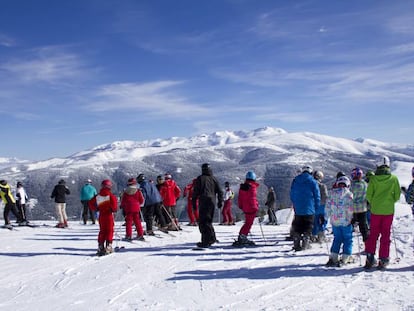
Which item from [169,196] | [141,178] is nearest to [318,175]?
[141,178]

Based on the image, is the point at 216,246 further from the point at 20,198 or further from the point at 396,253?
the point at 20,198

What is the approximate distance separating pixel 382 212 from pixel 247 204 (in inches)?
162

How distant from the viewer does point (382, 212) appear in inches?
299

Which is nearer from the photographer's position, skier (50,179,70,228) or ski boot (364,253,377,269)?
ski boot (364,253,377,269)

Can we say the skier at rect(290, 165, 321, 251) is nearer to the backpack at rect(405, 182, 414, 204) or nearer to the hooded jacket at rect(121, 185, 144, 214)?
the backpack at rect(405, 182, 414, 204)

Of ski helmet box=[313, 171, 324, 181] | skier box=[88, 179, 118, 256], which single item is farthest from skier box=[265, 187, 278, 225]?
skier box=[88, 179, 118, 256]

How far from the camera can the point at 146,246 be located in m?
11.3

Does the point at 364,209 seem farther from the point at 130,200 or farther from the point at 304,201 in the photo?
the point at 130,200

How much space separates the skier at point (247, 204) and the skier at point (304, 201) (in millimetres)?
1494

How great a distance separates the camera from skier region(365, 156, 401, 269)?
7492 millimetres

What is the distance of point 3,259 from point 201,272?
542 centimetres

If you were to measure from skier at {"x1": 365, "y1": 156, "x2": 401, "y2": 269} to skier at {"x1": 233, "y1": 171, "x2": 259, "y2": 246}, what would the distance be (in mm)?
3805

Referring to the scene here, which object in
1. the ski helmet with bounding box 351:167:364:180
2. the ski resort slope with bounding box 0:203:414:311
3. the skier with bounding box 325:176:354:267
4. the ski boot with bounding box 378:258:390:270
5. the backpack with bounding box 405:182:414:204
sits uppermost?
the ski helmet with bounding box 351:167:364:180

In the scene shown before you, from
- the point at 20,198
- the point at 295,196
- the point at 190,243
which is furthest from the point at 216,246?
the point at 20,198
